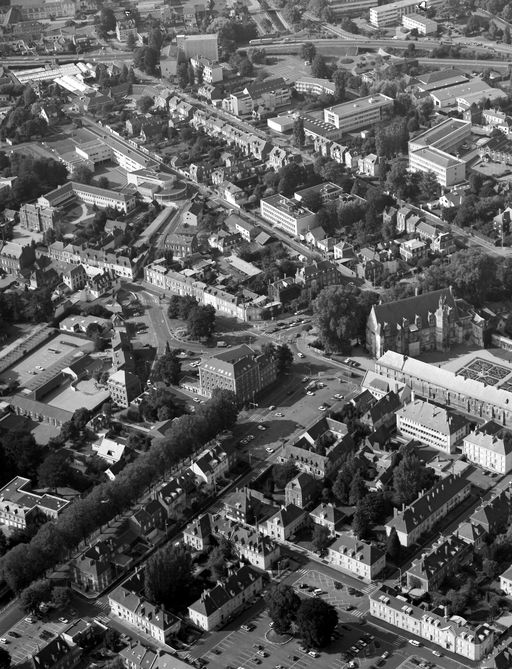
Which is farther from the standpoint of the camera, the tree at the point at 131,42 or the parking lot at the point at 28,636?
the tree at the point at 131,42

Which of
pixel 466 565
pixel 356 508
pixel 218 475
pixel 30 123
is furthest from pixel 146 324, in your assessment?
pixel 30 123

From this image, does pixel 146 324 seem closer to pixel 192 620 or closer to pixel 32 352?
pixel 32 352

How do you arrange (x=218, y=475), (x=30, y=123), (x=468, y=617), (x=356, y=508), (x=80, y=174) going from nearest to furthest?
1. (x=468, y=617)
2. (x=356, y=508)
3. (x=218, y=475)
4. (x=80, y=174)
5. (x=30, y=123)

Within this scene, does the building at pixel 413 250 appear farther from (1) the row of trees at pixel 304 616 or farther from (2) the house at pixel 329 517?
(1) the row of trees at pixel 304 616

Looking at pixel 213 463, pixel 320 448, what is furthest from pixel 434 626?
pixel 213 463

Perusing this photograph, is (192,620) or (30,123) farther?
(30,123)

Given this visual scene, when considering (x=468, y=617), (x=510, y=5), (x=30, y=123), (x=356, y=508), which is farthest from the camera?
(x=510, y=5)

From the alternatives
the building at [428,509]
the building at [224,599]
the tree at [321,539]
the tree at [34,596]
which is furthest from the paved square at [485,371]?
the tree at [34,596]
